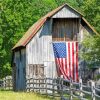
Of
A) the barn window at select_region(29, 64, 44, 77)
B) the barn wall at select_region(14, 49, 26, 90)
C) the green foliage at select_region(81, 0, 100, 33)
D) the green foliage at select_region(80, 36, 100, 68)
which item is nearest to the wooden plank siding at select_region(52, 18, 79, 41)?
the barn window at select_region(29, 64, 44, 77)

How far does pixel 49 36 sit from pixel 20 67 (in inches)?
230

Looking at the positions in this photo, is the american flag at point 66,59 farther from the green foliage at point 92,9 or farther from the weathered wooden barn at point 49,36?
the green foliage at point 92,9

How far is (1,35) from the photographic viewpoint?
6750cm

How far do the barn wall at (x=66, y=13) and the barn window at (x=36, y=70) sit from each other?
478 cm

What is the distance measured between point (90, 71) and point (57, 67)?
3143mm

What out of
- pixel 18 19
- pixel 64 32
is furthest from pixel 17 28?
pixel 64 32

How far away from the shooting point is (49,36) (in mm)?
43125

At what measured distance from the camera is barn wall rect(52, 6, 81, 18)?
4238 centimetres

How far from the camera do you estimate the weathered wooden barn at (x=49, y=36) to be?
4253 centimetres

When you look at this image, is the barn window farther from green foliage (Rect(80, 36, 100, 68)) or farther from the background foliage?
the background foliage

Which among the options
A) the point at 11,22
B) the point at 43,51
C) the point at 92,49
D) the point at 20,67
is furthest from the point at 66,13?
the point at 11,22

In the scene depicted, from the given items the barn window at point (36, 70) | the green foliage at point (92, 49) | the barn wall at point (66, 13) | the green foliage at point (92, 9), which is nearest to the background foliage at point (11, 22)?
the green foliage at point (92, 9)

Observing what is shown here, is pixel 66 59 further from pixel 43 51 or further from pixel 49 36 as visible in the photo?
pixel 49 36

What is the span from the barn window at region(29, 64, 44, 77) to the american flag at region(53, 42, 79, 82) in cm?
150
